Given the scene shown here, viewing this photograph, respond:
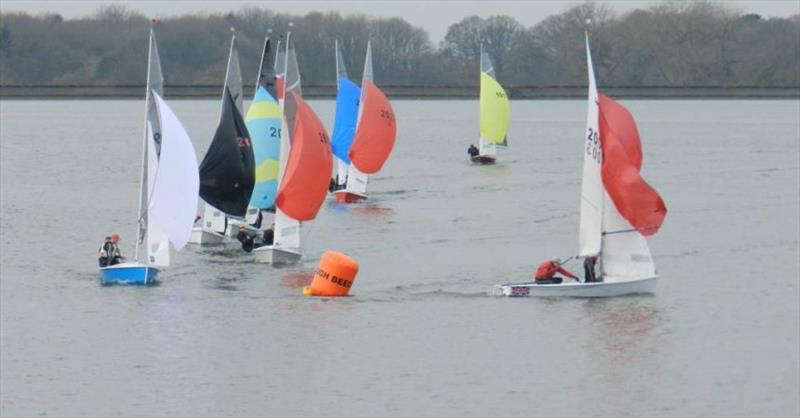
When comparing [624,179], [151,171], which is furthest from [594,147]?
[151,171]

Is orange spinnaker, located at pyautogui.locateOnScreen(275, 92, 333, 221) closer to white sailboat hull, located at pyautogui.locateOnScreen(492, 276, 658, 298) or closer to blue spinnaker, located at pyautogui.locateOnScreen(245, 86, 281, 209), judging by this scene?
blue spinnaker, located at pyautogui.locateOnScreen(245, 86, 281, 209)

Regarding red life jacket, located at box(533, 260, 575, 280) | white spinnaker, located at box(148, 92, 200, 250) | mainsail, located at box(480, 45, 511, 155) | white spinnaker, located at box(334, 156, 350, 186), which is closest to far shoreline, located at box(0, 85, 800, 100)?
mainsail, located at box(480, 45, 511, 155)

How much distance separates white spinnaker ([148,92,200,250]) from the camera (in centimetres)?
3206

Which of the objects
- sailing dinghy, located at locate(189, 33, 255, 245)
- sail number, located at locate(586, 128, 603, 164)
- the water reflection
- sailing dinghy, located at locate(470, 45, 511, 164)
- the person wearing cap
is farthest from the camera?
sailing dinghy, located at locate(470, 45, 511, 164)

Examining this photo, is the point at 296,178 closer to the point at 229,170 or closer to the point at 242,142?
the point at 229,170

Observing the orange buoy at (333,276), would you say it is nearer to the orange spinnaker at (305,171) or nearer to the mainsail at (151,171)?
the mainsail at (151,171)

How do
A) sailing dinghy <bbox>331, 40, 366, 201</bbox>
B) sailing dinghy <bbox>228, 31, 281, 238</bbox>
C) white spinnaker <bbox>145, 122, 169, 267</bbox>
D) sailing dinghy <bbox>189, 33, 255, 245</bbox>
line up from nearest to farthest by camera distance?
white spinnaker <bbox>145, 122, 169, 267</bbox>, sailing dinghy <bbox>189, 33, 255, 245</bbox>, sailing dinghy <bbox>228, 31, 281, 238</bbox>, sailing dinghy <bbox>331, 40, 366, 201</bbox>

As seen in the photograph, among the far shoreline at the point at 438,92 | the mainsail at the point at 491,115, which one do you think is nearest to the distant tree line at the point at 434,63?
the far shoreline at the point at 438,92

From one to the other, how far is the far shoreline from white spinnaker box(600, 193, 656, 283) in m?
104

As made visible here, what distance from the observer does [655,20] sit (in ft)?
514

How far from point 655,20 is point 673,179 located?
326 ft

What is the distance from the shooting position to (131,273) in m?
31.9

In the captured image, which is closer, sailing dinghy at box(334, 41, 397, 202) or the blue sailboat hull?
the blue sailboat hull

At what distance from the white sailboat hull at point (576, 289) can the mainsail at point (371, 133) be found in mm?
18516
